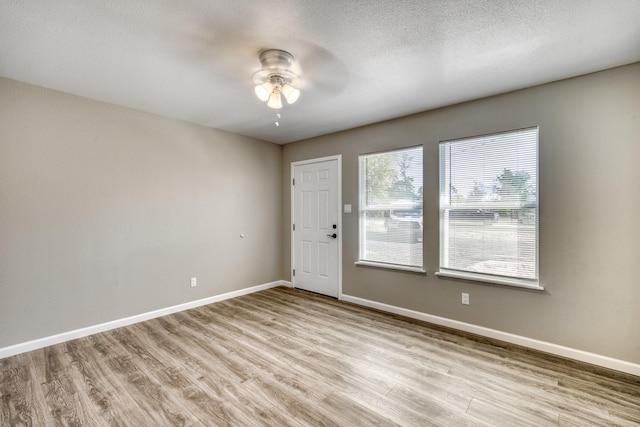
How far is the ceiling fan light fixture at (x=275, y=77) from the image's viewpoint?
7.11 feet

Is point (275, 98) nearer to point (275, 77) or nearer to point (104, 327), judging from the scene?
point (275, 77)

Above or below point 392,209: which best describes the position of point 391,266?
below

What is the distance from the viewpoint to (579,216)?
2.49 m

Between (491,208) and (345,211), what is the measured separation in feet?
6.25

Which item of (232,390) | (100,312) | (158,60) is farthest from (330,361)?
(158,60)

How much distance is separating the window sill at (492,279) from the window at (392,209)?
343 millimetres

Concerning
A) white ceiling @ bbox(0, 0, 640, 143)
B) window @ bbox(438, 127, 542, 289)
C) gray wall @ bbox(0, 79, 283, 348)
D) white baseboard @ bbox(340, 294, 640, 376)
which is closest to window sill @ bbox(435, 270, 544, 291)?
window @ bbox(438, 127, 542, 289)

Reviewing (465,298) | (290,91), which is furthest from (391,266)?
(290,91)

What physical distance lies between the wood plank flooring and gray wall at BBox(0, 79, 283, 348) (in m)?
0.50

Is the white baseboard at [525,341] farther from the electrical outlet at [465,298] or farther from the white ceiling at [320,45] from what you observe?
the white ceiling at [320,45]

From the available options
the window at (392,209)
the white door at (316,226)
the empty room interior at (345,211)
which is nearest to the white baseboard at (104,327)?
the empty room interior at (345,211)

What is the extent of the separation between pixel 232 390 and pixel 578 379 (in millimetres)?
2710

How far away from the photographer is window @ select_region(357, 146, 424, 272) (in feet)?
11.6

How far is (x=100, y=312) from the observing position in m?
3.08
